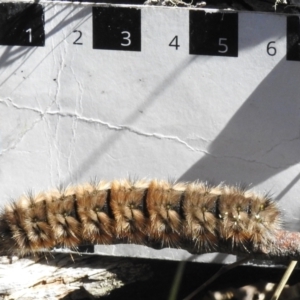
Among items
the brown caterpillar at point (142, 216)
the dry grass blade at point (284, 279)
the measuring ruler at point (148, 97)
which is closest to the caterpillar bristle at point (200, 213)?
the brown caterpillar at point (142, 216)

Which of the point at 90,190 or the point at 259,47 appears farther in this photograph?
the point at 259,47

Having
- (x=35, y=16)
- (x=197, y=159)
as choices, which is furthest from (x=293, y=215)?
(x=35, y=16)

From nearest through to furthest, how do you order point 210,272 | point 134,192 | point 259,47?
1. point 134,192
2. point 259,47
3. point 210,272

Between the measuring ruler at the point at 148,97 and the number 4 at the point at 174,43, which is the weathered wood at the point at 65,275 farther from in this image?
the number 4 at the point at 174,43

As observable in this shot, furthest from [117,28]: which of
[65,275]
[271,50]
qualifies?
[65,275]

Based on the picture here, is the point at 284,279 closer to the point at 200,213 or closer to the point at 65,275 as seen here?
the point at 200,213

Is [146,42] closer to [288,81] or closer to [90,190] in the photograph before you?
[288,81]

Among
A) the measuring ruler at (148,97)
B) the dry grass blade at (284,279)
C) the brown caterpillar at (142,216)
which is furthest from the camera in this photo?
the measuring ruler at (148,97)
